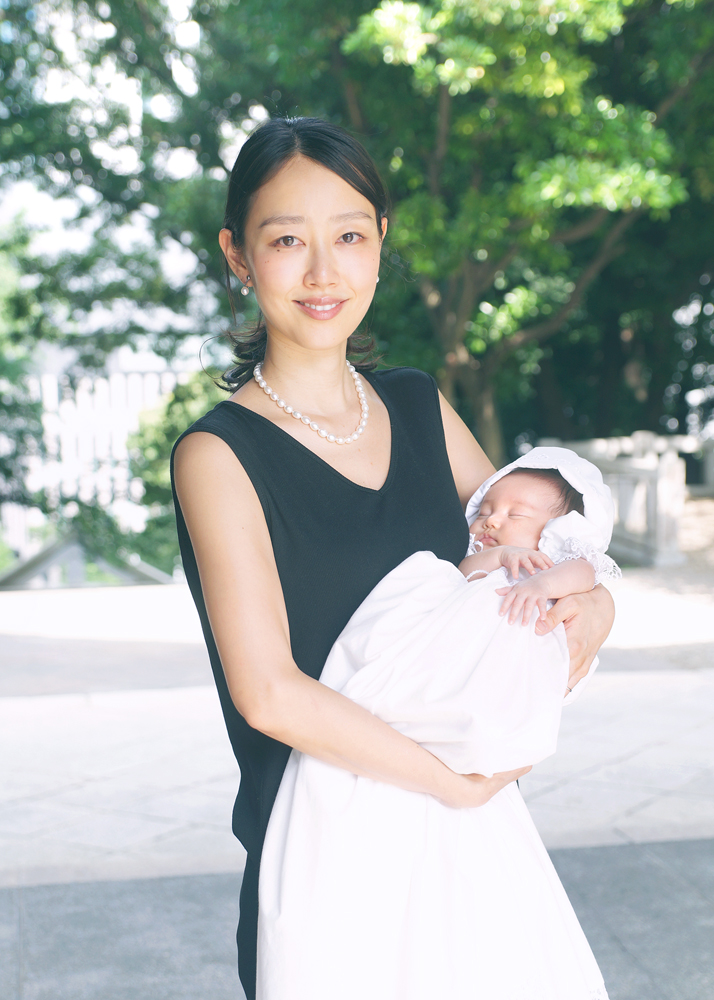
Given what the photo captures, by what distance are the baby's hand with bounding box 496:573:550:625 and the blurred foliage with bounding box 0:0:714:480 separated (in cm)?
522

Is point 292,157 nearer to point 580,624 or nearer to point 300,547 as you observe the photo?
point 300,547

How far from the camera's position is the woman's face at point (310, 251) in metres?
1.43

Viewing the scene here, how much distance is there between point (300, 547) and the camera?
1407 mm

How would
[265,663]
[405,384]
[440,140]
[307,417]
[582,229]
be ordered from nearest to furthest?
1. [265,663]
2. [307,417]
3. [405,384]
4. [440,140]
5. [582,229]

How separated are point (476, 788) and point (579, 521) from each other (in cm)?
50

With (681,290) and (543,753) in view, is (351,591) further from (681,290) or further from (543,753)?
(681,290)

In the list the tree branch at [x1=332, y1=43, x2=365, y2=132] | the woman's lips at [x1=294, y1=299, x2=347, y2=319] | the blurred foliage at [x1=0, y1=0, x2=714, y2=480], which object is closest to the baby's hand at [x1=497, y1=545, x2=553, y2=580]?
the woman's lips at [x1=294, y1=299, x2=347, y2=319]

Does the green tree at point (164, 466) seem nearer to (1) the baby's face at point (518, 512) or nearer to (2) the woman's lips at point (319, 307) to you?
(1) the baby's face at point (518, 512)

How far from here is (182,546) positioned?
1522 mm

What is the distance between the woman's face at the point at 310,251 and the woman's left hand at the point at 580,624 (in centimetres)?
51

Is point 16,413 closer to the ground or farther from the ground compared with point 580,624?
closer to the ground

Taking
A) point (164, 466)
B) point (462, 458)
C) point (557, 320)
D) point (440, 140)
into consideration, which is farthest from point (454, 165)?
point (462, 458)

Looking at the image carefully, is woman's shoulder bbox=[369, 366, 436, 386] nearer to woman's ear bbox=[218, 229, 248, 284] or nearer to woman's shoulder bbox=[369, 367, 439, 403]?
woman's shoulder bbox=[369, 367, 439, 403]

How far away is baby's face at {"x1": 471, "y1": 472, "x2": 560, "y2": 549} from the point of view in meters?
1.71
